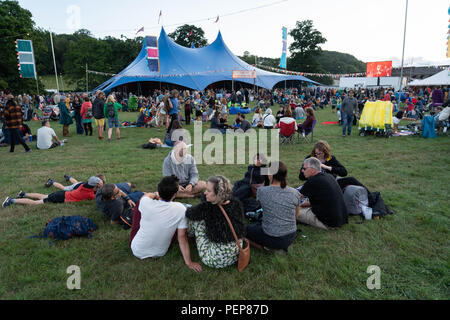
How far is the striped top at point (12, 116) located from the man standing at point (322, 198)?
8231 millimetres

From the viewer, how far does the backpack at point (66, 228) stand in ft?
11.2

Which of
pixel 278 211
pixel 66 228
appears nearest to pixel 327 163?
pixel 278 211

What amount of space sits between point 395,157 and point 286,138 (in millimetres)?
3127

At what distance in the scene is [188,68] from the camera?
88.5 ft

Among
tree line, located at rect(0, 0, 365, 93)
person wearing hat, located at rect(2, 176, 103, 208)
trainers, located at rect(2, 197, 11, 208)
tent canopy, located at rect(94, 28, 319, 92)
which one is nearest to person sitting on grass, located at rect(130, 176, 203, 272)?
person wearing hat, located at rect(2, 176, 103, 208)

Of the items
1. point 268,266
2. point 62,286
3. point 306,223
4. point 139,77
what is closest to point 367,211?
point 306,223

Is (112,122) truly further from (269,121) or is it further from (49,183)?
(269,121)

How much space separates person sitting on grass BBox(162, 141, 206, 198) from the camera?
453cm

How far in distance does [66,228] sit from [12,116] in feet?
20.3

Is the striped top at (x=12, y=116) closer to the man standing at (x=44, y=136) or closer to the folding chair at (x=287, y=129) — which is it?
the man standing at (x=44, y=136)

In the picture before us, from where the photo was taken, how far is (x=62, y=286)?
2.62 metres

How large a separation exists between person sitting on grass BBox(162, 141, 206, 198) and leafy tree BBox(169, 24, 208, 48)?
6158cm
